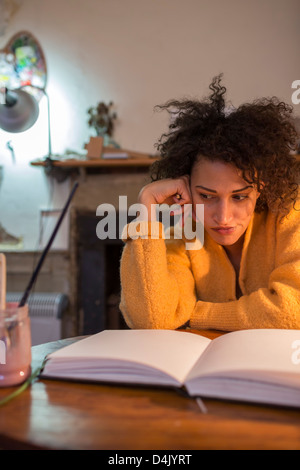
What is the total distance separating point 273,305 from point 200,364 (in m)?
0.35

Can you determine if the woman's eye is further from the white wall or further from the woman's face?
the white wall

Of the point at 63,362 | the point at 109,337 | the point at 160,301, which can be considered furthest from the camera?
the point at 160,301

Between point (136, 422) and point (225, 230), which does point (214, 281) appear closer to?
point (225, 230)

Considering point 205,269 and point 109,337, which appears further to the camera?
point 205,269

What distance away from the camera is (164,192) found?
1.01 m

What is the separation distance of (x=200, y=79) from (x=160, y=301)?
6.17 ft

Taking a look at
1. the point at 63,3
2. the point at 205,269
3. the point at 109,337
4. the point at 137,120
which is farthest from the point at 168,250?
the point at 63,3

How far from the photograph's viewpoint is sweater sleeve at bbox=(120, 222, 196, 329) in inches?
34.8

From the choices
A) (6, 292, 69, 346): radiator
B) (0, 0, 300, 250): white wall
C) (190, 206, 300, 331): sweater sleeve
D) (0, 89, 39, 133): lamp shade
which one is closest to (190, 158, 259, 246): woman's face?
(190, 206, 300, 331): sweater sleeve

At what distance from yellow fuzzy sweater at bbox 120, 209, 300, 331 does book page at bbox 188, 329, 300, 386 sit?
7.2 inches

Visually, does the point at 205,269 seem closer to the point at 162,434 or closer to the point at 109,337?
the point at 109,337

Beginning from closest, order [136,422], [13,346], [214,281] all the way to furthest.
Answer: [136,422] → [13,346] → [214,281]

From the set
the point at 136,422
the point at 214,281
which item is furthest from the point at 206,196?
the point at 136,422

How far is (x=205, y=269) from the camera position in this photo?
1.06 metres
